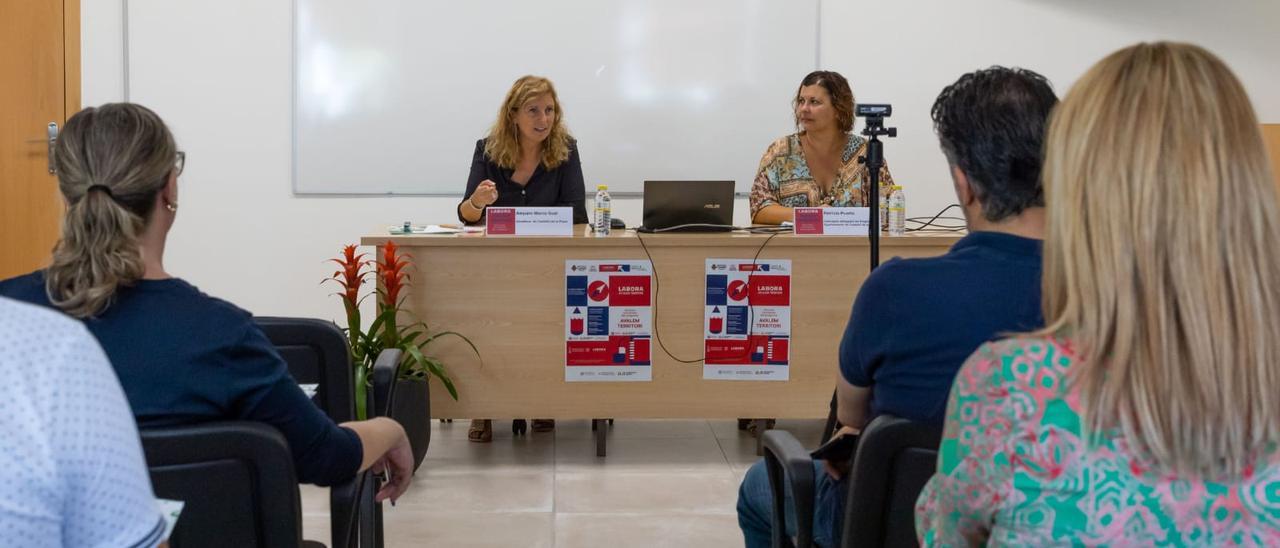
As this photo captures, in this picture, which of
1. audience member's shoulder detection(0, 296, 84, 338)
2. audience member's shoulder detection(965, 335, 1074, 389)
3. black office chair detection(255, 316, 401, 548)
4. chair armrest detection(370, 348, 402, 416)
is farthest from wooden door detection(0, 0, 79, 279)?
audience member's shoulder detection(965, 335, 1074, 389)

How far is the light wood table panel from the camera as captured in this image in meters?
3.79

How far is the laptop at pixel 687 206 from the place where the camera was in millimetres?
3938

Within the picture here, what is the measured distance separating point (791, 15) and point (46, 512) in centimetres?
502

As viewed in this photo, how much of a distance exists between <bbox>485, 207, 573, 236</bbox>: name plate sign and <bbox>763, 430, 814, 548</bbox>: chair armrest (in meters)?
1.97

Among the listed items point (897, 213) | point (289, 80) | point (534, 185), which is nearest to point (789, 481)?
point (897, 213)

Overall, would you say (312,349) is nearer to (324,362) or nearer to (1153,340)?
(324,362)

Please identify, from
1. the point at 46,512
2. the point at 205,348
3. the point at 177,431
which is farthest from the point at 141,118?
the point at 46,512

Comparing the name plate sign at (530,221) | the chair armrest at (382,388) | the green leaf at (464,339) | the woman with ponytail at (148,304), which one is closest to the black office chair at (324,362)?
the chair armrest at (382,388)

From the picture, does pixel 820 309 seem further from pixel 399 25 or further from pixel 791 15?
pixel 399 25

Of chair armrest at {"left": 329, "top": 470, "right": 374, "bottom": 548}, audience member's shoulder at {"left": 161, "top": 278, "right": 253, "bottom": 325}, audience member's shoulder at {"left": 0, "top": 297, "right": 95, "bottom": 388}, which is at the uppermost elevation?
audience member's shoulder at {"left": 0, "top": 297, "right": 95, "bottom": 388}

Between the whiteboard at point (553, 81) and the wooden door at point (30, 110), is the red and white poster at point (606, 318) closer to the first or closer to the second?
the whiteboard at point (553, 81)

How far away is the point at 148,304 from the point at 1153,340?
1.13m

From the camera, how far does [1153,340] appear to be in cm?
91

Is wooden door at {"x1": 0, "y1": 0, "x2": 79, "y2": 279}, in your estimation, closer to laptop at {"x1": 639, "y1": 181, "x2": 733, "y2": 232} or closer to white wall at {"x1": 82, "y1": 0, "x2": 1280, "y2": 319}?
white wall at {"x1": 82, "y1": 0, "x2": 1280, "y2": 319}
